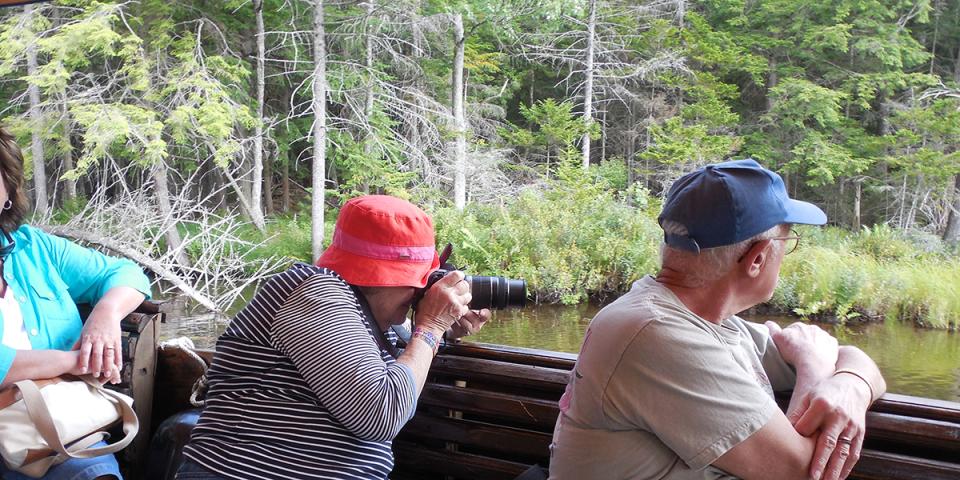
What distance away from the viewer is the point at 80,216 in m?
5.89

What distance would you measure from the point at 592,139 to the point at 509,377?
7.77 m

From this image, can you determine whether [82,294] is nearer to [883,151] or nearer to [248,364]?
[248,364]

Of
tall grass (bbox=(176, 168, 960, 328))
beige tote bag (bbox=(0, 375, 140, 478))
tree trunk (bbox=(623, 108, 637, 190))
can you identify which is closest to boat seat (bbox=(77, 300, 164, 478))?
beige tote bag (bbox=(0, 375, 140, 478))

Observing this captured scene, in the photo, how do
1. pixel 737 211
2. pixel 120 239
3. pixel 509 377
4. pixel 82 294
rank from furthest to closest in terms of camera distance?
pixel 120 239 → pixel 82 294 → pixel 509 377 → pixel 737 211

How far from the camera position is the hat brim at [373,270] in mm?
1149

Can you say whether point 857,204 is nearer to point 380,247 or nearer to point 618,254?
point 618,254

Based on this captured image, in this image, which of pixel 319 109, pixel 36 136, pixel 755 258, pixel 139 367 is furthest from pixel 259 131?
pixel 755 258

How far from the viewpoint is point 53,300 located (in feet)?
4.88

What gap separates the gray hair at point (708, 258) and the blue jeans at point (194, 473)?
76cm

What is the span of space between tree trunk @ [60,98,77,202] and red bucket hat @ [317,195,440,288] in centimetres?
756

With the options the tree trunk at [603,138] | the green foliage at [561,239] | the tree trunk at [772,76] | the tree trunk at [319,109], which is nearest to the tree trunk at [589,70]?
the tree trunk at [603,138]

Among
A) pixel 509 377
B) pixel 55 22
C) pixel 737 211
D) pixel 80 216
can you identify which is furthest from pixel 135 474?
pixel 55 22

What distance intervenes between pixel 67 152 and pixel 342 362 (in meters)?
7.82

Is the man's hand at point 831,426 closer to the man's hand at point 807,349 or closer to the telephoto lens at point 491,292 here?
the man's hand at point 807,349
